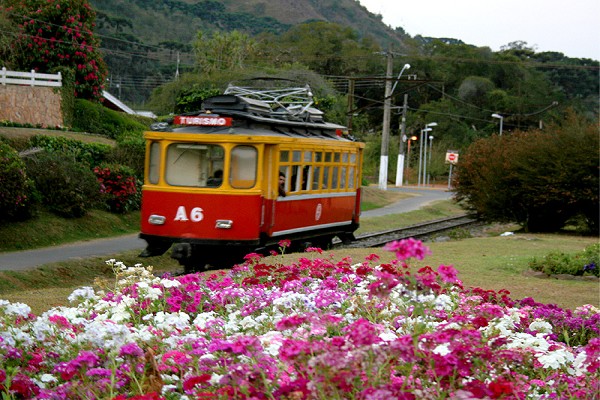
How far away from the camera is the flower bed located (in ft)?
15.6

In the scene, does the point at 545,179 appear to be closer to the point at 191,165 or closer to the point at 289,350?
the point at 191,165

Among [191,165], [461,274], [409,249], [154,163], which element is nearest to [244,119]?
[191,165]

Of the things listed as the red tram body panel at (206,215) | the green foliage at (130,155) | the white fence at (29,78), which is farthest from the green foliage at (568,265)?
the white fence at (29,78)

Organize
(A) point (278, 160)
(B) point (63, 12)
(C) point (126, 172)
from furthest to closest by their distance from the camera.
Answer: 1. (B) point (63, 12)
2. (C) point (126, 172)
3. (A) point (278, 160)

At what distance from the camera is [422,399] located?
4.82m

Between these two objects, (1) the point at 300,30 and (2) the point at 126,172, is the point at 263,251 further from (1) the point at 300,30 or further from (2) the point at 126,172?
(1) the point at 300,30

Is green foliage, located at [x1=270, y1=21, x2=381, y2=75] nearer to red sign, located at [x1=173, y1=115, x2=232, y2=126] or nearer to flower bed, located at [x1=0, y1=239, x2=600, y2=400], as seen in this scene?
red sign, located at [x1=173, y1=115, x2=232, y2=126]

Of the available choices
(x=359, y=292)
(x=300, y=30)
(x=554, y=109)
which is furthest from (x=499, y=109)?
(x=359, y=292)

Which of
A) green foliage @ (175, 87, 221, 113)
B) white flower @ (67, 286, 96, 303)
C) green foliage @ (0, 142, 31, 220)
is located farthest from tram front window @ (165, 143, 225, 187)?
green foliage @ (175, 87, 221, 113)

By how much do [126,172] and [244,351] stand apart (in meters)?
21.6

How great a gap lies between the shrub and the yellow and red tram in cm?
859

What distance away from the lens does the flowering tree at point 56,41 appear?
37.2m

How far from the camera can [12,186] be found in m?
20.0

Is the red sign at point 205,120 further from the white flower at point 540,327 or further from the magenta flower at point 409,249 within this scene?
the magenta flower at point 409,249
